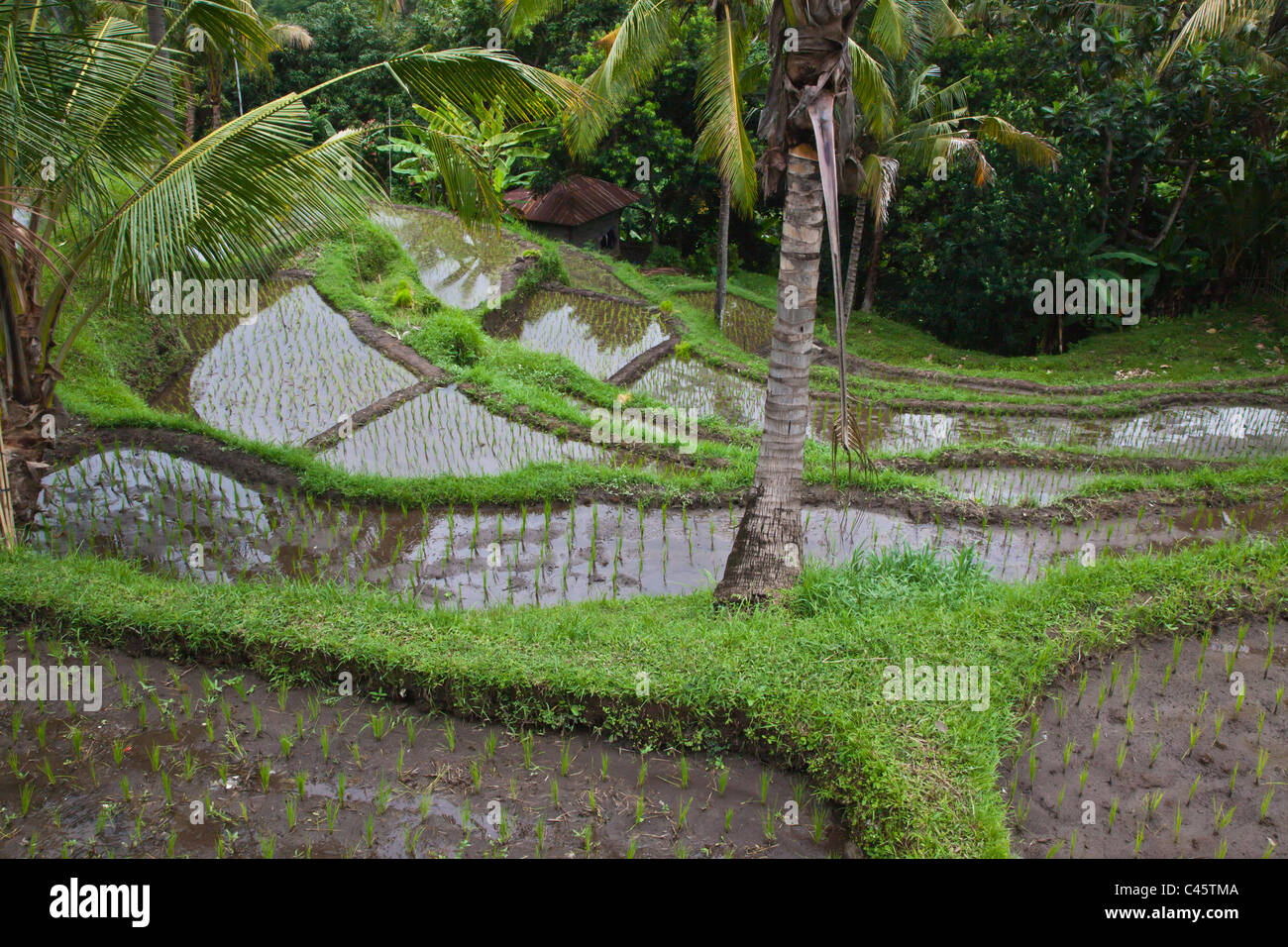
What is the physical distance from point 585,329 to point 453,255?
3.65 m

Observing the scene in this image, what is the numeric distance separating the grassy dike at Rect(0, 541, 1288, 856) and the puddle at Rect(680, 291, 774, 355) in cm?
813

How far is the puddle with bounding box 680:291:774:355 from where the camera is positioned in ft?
46.0

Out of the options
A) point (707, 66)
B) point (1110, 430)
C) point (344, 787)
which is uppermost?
point (707, 66)

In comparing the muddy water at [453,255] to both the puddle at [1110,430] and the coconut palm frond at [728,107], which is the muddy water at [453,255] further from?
the coconut palm frond at [728,107]

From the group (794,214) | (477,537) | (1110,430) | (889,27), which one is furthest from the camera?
(1110,430)

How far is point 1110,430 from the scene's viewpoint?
396 inches

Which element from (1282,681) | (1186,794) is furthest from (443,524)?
(1282,681)

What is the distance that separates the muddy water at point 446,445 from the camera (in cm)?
806

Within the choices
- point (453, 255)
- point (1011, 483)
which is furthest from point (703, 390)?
point (453, 255)

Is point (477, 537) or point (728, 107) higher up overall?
point (728, 107)

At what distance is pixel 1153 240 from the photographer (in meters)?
14.1

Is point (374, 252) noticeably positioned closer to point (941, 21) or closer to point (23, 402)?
point (23, 402)

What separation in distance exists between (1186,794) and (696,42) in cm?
1505

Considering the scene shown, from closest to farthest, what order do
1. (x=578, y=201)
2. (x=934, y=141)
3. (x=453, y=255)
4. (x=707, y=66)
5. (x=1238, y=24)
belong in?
(x=707, y=66), (x=1238, y=24), (x=934, y=141), (x=453, y=255), (x=578, y=201)
